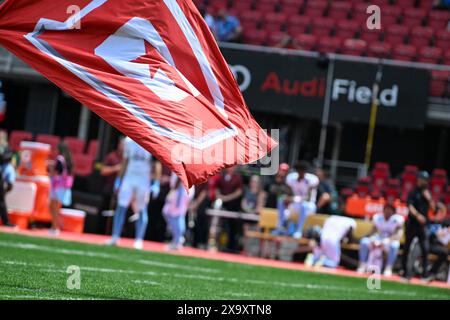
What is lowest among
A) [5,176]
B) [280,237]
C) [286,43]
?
[280,237]

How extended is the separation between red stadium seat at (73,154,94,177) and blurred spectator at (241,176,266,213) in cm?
353

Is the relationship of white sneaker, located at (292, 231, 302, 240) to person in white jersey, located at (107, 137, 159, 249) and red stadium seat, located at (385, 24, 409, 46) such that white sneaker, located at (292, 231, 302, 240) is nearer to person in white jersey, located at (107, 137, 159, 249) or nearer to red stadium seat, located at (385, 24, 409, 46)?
person in white jersey, located at (107, 137, 159, 249)

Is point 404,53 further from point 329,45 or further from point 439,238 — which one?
point 439,238

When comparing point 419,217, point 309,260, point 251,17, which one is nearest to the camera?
point 419,217

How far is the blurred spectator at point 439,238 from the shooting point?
57.4 ft

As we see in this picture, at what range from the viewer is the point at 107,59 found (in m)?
9.31

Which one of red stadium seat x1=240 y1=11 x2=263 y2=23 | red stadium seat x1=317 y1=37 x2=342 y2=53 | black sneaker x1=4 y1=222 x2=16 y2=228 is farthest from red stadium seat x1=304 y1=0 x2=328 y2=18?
black sneaker x1=4 y1=222 x2=16 y2=228

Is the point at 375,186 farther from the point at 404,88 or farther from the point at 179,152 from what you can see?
the point at 179,152

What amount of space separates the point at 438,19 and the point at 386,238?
909 centimetres

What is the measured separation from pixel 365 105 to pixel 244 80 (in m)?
2.52

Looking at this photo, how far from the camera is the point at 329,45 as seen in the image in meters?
24.7

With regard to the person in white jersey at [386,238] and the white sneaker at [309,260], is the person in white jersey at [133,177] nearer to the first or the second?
the white sneaker at [309,260]

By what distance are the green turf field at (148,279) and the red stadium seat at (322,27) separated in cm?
1066

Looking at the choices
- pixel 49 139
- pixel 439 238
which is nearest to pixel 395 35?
pixel 439 238
